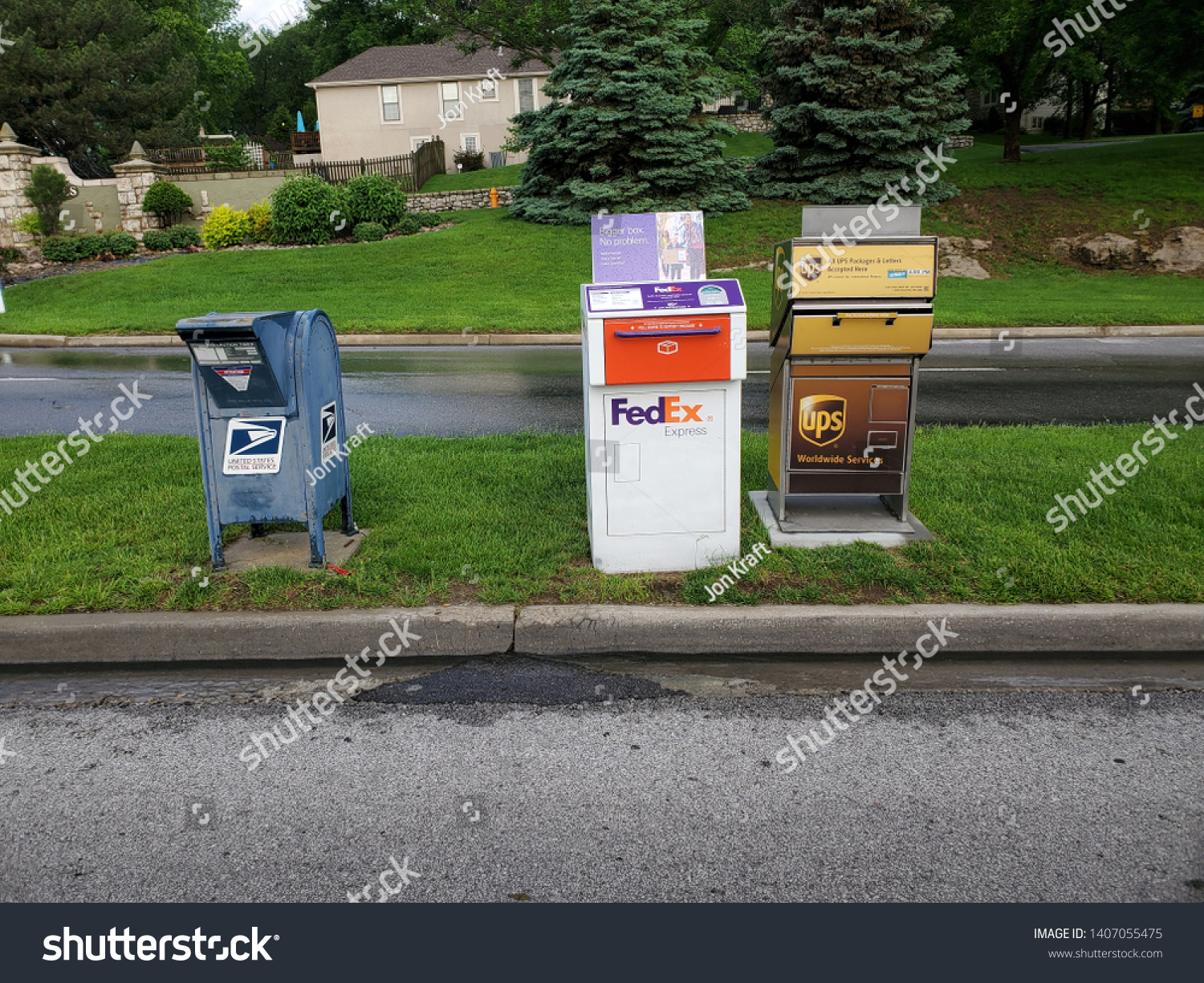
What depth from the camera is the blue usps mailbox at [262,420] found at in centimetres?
452

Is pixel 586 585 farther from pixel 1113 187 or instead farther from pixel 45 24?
pixel 45 24

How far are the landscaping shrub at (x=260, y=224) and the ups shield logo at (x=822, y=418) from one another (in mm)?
23258

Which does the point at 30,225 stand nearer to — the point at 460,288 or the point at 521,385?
the point at 460,288

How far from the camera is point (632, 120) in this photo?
73.8 feet

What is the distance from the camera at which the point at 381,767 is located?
3338mm

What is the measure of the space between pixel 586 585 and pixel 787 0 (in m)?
23.9

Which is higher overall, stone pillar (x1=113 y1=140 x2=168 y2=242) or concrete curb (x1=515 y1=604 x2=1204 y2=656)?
stone pillar (x1=113 y1=140 x2=168 y2=242)

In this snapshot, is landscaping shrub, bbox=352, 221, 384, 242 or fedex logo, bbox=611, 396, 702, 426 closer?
fedex logo, bbox=611, 396, 702, 426

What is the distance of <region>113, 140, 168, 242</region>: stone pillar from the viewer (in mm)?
28156

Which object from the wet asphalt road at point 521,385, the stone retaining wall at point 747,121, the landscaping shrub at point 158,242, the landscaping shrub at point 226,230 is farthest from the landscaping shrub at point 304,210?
the stone retaining wall at point 747,121

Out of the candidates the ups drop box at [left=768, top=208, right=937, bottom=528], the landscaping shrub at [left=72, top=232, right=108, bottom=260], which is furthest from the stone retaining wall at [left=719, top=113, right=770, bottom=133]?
the ups drop box at [left=768, top=208, right=937, bottom=528]

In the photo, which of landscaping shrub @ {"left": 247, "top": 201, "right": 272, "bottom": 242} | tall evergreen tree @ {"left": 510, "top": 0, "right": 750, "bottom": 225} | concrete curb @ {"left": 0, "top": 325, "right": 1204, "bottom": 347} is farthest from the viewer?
landscaping shrub @ {"left": 247, "top": 201, "right": 272, "bottom": 242}

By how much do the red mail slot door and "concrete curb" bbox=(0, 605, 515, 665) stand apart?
4.49ft

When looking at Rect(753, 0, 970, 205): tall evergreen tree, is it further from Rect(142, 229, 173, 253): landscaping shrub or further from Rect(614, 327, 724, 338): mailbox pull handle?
Rect(614, 327, 724, 338): mailbox pull handle
